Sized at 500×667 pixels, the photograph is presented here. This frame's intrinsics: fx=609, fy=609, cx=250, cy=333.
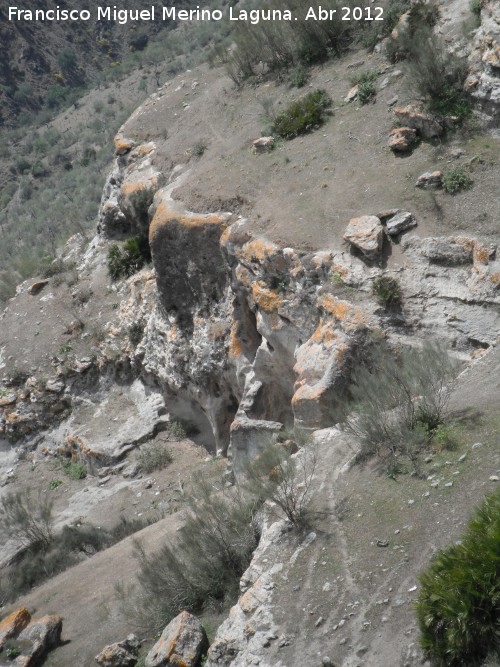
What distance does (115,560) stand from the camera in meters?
12.2

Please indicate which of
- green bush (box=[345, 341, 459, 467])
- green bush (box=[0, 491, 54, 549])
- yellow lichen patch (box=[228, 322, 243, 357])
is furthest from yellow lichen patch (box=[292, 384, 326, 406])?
green bush (box=[0, 491, 54, 549])

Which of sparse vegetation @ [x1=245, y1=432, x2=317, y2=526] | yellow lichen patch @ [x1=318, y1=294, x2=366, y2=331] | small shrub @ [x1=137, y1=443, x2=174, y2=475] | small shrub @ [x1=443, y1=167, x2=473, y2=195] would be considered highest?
small shrub @ [x1=443, y1=167, x2=473, y2=195]

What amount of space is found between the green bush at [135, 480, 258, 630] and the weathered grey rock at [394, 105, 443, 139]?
32.1ft

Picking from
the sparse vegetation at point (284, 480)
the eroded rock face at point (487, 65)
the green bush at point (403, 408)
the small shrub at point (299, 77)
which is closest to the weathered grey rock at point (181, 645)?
the sparse vegetation at point (284, 480)

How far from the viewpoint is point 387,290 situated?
A: 11.5m

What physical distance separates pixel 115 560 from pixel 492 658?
8955 mm

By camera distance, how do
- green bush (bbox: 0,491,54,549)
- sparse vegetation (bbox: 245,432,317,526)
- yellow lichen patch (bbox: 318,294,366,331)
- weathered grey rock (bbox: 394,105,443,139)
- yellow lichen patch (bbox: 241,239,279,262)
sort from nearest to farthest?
→ sparse vegetation (bbox: 245,432,317,526), yellow lichen patch (bbox: 318,294,366,331), yellow lichen patch (bbox: 241,239,279,262), weathered grey rock (bbox: 394,105,443,139), green bush (bbox: 0,491,54,549)

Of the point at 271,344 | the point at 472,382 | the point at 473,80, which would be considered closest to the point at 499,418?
the point at 472,382

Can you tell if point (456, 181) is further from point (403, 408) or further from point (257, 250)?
point (403, 408)

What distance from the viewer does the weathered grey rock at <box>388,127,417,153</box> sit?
1433cm

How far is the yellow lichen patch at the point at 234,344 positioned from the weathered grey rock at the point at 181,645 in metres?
8.06

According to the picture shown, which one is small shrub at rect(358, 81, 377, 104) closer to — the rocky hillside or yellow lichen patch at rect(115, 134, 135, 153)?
Answer: the rocky hillside

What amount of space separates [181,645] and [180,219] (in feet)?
37.7

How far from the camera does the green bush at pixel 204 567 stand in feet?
27.8
